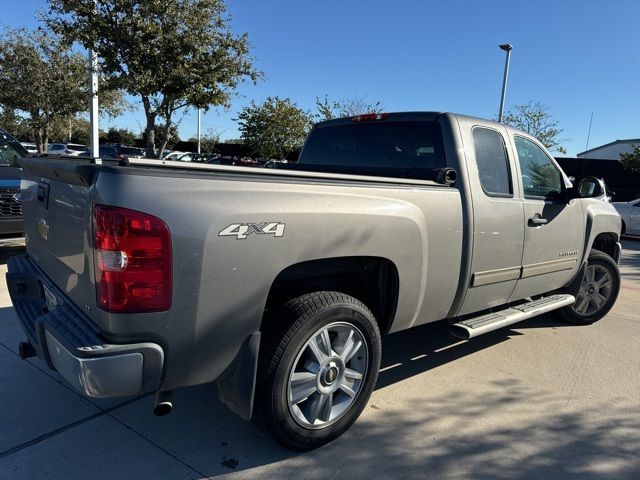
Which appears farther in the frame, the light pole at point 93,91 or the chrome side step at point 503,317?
the light pole at point 93,91

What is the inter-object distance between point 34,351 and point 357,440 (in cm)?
200

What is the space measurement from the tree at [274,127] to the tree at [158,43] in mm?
16500

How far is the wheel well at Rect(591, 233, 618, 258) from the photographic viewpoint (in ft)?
18.0

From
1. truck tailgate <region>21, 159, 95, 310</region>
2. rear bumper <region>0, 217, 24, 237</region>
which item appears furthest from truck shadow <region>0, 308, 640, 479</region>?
rear bumper <region>0, 217, 24, 237</region>

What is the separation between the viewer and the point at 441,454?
9.65 ft

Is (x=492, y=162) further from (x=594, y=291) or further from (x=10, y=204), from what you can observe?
(x=10, y=204)

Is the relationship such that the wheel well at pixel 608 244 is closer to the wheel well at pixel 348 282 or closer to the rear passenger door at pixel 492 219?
the rear passenger door at pixel 492 219

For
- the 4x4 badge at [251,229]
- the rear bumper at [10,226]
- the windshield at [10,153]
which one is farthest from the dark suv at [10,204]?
the 4x4 badge at [251,229]

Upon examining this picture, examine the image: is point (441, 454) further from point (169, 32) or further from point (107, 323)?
point (169, 32)

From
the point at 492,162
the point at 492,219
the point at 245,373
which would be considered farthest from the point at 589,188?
the point at 245,373

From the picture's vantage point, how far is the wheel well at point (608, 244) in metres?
5.49

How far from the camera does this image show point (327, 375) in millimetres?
2865

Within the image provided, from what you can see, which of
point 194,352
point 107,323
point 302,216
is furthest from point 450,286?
point 107,323

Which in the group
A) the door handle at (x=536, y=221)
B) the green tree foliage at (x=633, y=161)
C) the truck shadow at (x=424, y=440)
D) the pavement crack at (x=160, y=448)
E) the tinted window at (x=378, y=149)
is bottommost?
the pavement crack at (x=160, y=448)
